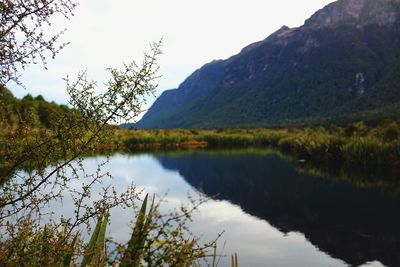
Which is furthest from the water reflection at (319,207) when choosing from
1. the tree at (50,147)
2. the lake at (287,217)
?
the tree at (50,147)

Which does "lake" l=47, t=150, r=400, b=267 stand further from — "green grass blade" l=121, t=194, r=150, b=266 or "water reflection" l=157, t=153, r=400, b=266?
"green grass blade" l=121, t=194, r=150, b=266

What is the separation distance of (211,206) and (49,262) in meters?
15.7

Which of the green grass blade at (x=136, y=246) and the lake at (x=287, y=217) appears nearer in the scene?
the green grass blade at (x=136, y=246)

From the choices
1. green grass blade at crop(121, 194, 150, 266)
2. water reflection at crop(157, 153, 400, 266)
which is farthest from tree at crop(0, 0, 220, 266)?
water reflection at crop(157, 153, 400, 266)

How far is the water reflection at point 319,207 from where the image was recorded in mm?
13359

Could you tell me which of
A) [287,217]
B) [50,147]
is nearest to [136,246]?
[50,147]

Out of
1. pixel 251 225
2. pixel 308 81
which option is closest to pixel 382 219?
pixel 251 225

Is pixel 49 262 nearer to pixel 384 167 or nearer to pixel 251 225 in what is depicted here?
pixel 251 225

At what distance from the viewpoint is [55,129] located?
4.68 metres

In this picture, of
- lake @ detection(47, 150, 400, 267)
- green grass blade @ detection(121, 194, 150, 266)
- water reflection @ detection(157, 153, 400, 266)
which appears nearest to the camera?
green grass blade @ detection(121, 194, 150, 266)

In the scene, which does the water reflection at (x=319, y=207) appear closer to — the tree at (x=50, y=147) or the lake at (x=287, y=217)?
the lake at (x=287, y=217)

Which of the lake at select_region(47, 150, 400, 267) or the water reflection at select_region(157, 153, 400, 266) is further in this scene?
the water reflection at select_region(157, 153, 400, 266)

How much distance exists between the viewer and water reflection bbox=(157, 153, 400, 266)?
13359mm

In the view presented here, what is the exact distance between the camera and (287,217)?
690 inches
